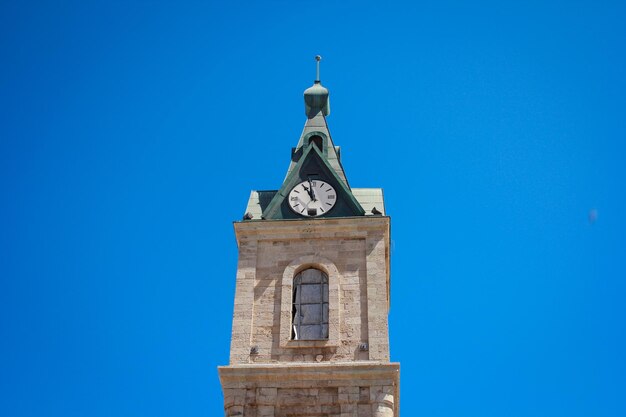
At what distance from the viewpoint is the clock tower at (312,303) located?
103ft

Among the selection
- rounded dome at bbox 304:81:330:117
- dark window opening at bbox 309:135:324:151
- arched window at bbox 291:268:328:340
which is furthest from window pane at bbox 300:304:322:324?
rounded dome at bbox 304:81:330:117

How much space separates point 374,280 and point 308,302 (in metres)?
2.38

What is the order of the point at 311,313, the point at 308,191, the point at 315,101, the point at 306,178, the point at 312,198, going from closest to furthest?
the point at 311,313 → the point at 312,198 → the point at 308,191 → the point at 306,178 → the point at 315,101

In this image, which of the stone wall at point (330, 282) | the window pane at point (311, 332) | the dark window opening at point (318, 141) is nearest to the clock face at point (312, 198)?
the stone wall at point (330, 282)

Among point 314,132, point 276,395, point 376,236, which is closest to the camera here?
point 276,395

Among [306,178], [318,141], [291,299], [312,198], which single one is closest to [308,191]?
[312,198]

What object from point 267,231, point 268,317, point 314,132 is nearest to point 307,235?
point 267,231

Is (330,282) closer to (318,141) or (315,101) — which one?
(318,141)

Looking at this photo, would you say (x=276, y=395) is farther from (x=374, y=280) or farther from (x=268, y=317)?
(x=374, y=280)

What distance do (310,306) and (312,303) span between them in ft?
0.44

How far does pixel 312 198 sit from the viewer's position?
3747cm

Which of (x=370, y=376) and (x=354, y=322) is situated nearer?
(x=370, y=376)

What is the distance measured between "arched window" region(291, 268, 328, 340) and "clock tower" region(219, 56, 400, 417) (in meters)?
0.03

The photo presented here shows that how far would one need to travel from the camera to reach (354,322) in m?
33.5
